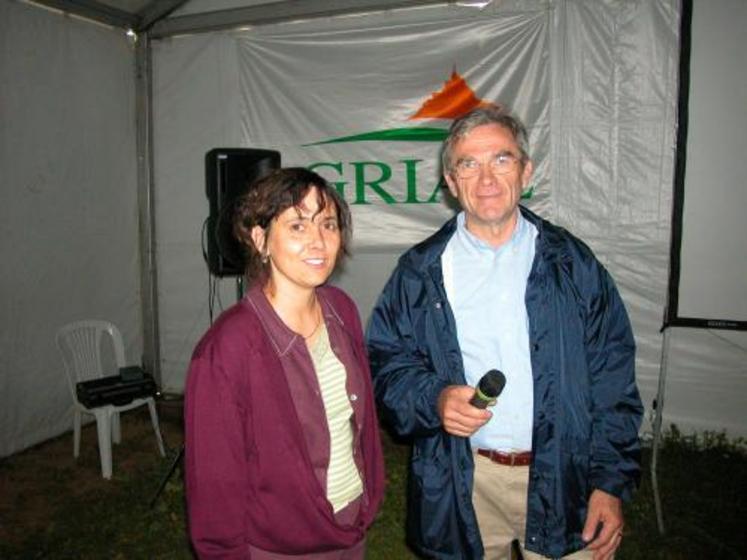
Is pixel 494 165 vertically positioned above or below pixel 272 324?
above

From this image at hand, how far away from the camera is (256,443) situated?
122 centimetres

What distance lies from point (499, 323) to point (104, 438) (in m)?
3.20

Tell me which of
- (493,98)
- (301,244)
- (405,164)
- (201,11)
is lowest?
(301,244)

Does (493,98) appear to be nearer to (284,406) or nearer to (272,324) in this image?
(272,324)

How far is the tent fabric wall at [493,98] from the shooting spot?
3.69 m

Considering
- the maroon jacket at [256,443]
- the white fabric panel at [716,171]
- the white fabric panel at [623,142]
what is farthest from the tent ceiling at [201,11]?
the maroon jacket at [256,443]

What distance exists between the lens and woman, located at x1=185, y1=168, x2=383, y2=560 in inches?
46.4

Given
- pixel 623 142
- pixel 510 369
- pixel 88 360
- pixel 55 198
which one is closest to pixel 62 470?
pixel 88 360

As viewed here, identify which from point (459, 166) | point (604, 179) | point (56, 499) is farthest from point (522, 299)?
point (56, 499)

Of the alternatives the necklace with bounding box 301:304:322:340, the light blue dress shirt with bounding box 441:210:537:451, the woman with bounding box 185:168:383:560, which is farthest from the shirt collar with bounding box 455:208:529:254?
the necklace with bounding box 301:304:322:340

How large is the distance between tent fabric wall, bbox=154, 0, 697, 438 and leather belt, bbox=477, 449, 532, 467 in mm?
2786

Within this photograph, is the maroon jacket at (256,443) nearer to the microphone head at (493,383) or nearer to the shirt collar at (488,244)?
the microphone head at (493,383)

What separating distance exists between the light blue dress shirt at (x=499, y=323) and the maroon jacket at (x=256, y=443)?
462mm

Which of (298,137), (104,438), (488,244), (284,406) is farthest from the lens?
(298,137)
